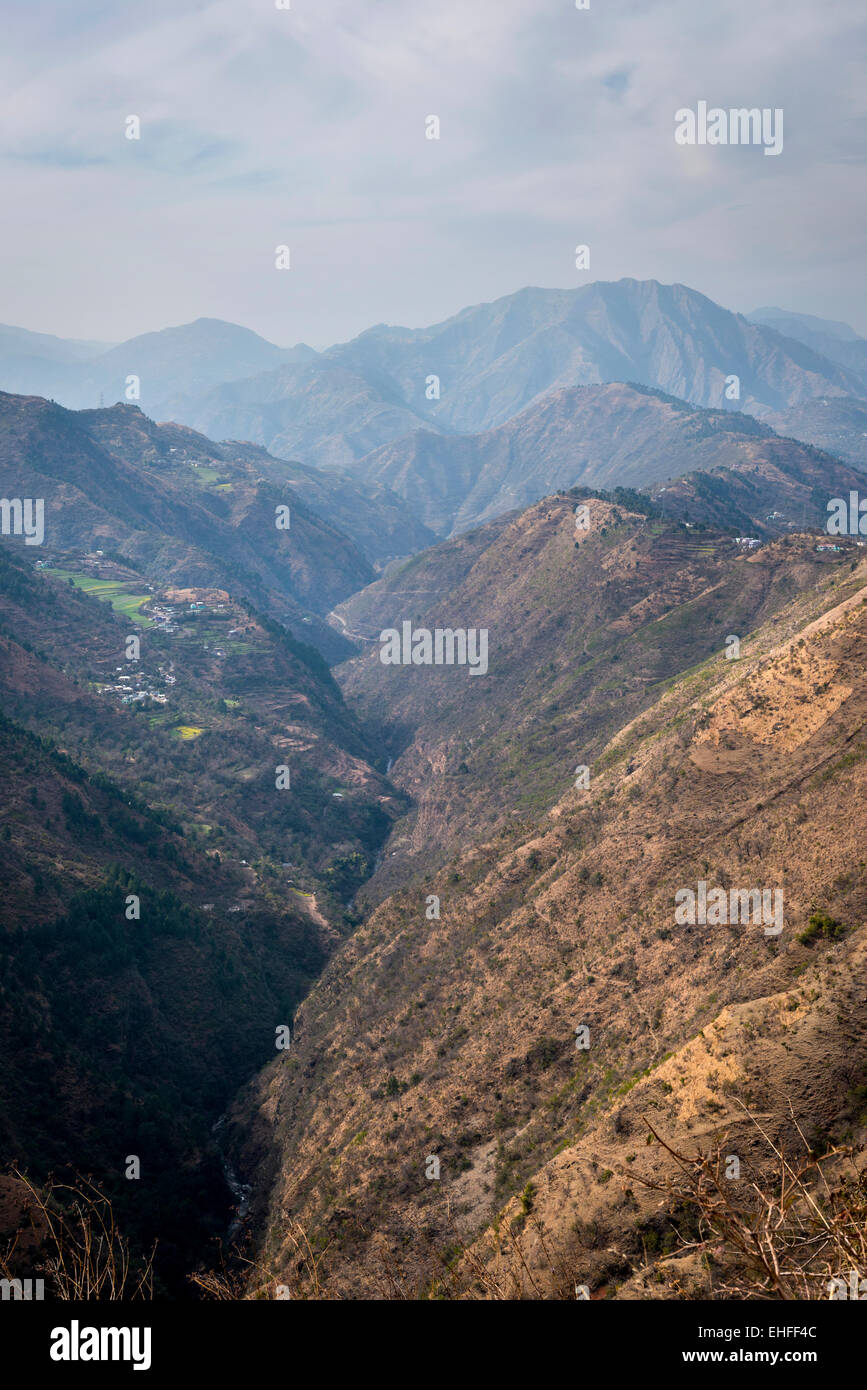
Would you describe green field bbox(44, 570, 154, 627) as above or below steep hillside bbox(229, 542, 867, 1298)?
above

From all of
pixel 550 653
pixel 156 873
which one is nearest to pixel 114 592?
pixel 550 653

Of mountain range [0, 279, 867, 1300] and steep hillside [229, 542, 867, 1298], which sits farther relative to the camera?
mountain range [0, 279, 867, 1300]

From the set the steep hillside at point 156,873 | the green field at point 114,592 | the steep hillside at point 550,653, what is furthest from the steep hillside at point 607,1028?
the green field at point 114,592

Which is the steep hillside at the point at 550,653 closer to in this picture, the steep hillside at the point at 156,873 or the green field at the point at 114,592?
the steep hillside at the point at 156,873

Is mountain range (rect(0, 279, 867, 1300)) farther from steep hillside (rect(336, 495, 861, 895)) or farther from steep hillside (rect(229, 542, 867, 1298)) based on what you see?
steep hillside (rect(336, 495, 861, 895))

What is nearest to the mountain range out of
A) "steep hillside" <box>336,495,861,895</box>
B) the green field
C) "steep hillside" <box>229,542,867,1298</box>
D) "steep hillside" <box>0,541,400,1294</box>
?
"steep hillside" <box>229,542,867,1298</box>
